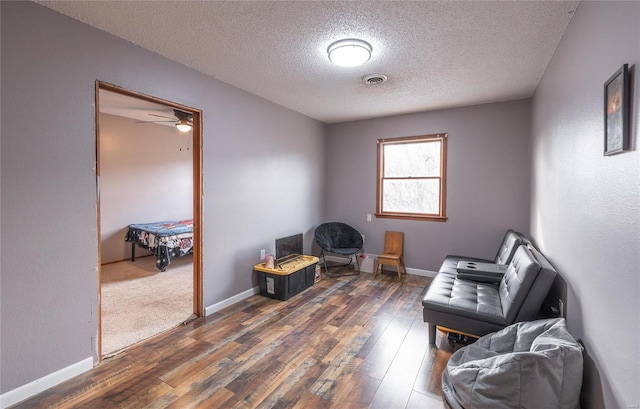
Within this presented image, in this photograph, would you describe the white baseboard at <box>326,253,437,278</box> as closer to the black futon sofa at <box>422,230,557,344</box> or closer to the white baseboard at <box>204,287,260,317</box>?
the black futon sofa at <box>422,230,557,344</box>

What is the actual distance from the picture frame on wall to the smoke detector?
1.89 metres

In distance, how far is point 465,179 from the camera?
407 centimetres

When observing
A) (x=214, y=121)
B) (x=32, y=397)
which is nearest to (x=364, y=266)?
(x=214, y=121)

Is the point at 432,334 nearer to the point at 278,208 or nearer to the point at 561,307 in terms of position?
the point at 561,307

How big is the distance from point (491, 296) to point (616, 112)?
5.57ft

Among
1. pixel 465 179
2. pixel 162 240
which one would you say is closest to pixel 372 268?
pixel 465 179

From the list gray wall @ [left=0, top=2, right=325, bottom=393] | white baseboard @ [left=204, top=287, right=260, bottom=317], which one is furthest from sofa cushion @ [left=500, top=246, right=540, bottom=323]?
gray wall @ [left=0, top=2, right=325, bottom=393]

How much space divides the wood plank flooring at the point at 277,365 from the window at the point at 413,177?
173 cm

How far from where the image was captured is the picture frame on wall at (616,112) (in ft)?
3.74

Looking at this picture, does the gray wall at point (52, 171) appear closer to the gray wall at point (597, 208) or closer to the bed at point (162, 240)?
the bed at point (162, 240)

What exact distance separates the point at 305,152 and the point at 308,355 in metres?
3.10

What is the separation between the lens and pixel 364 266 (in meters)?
4.58

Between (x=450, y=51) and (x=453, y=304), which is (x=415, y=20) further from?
(x=453, y=304)

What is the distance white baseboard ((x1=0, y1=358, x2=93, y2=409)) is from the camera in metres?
1.74
